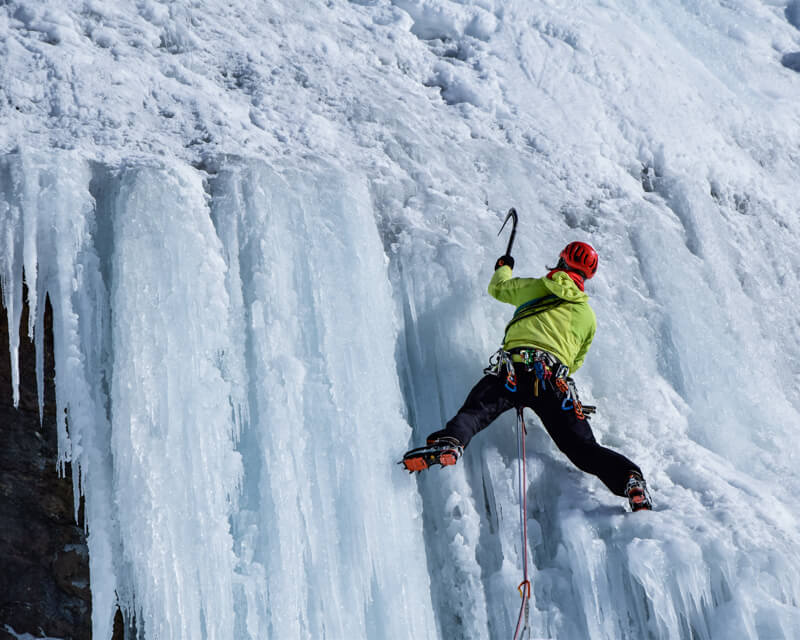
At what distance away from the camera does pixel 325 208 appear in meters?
4.97

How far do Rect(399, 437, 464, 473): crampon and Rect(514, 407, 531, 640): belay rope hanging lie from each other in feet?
1.40

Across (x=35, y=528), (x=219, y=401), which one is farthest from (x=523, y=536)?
(x=35, y=528)

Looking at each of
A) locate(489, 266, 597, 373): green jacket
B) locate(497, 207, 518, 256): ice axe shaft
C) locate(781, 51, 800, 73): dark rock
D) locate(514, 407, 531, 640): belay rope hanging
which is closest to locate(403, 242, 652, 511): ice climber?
locate(489, 266, 597, 373): green jacket

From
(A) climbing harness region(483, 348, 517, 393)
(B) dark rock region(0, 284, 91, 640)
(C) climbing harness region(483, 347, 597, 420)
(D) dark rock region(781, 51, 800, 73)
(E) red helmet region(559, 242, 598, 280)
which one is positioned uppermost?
(D) dark rock region(781, 51, 800, 73)

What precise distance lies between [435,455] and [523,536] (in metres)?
0.67

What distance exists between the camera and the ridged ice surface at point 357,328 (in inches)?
160

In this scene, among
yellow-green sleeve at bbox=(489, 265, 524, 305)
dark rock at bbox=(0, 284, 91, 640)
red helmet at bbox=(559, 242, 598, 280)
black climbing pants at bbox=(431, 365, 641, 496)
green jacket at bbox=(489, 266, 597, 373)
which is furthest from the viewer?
dark rock at bbox=(0, 284, 91, 640)

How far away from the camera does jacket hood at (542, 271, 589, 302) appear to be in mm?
4535

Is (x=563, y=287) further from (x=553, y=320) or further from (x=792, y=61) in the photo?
(x=792, y=61)

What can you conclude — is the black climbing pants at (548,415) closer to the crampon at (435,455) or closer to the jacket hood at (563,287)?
the crampon at (435,455)

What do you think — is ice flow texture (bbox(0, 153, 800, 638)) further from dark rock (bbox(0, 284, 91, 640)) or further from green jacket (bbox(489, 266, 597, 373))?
dark rock (bbox(0, 284, 91, 640))

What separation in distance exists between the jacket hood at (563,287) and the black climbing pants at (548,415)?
49 cm

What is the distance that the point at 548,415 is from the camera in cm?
444

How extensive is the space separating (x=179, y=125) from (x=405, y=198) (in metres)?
1.52
